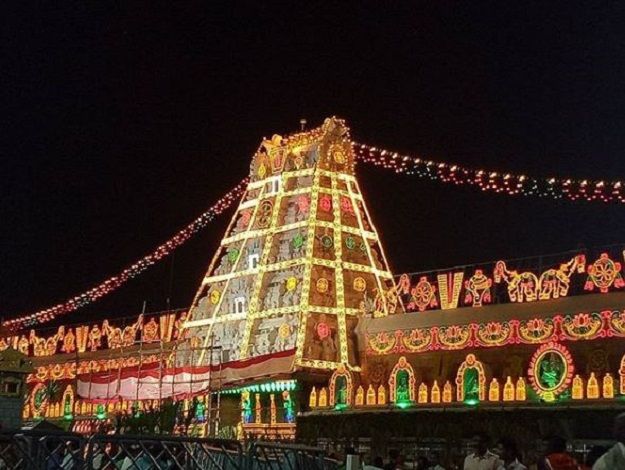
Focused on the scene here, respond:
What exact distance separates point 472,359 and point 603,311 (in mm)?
4155

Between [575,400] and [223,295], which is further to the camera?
[223,295]

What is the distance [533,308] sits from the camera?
87.6 ft

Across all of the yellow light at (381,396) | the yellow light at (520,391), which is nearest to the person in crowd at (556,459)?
the yellow light at (520,391)

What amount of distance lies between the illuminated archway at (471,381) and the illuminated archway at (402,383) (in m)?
1.75

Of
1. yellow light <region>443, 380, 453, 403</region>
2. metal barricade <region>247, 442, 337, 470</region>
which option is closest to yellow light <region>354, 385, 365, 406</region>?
yellow light <region>443, 380, 453, 403</region>

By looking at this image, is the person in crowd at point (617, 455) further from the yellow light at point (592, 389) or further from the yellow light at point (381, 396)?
the yellow light at point (381, 396)

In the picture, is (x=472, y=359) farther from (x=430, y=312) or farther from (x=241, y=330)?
(x=241, y=330)

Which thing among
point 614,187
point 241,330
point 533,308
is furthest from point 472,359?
point 241,330

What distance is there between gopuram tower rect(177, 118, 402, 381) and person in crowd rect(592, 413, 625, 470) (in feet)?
83.9

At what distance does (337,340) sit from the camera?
32.9 m

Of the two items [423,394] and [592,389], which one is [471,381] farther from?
[592,389]

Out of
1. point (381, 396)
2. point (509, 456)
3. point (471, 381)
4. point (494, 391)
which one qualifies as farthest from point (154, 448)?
point (381, 396)

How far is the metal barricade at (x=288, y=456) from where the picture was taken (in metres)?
8.99

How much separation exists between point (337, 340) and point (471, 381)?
7.24 m
